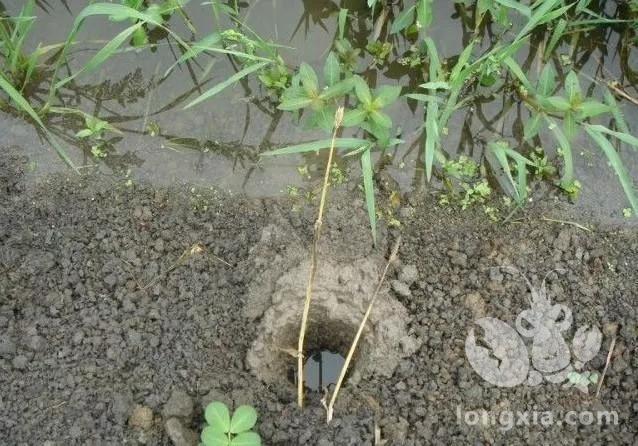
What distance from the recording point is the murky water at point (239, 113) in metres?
2.43

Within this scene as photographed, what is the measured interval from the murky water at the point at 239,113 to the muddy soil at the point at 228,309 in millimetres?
95

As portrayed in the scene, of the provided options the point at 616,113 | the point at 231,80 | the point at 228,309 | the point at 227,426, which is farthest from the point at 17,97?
the point at 616,113

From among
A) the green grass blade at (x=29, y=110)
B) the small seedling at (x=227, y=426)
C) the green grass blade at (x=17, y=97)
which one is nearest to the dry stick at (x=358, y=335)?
the small seedling at (x=227, y=426)

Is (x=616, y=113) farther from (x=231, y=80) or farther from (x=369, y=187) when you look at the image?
(x=231, y=80)

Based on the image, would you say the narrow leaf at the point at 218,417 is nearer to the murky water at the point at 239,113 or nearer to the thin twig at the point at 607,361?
the murky water at the point at 239,113

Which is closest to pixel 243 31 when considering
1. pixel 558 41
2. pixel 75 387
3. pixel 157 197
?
pixel 157 197

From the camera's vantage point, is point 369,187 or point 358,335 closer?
point 358,335

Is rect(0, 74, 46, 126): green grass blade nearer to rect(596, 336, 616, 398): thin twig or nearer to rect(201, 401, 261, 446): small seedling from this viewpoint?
rect(201, 401, 261, 446): small seedling

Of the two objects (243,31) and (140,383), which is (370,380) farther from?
(243,31)

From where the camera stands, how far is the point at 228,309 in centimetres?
220

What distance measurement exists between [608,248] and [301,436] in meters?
1.19

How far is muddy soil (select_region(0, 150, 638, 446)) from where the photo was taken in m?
2.03

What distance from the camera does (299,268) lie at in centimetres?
223

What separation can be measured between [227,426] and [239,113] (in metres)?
1.10
